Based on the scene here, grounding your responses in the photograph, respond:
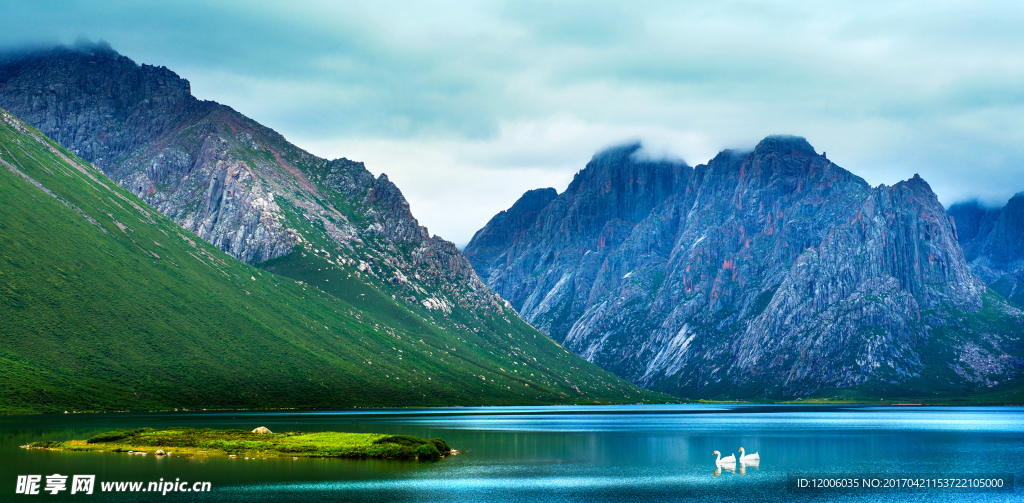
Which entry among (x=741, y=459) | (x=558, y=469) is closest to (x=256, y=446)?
(x=558, y=469)

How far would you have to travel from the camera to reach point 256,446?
119 metres

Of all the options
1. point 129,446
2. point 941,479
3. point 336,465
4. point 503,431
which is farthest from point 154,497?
point 503,431

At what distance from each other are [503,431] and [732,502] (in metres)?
102

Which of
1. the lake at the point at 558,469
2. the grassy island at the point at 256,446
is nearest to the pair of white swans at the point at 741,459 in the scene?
the lake at the point at 558,469

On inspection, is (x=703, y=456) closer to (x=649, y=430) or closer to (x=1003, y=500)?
(x=1003, y=500)

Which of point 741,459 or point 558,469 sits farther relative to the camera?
point 741,459

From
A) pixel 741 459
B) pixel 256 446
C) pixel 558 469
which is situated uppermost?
pixel 741 459

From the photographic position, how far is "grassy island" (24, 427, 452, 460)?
11206cm

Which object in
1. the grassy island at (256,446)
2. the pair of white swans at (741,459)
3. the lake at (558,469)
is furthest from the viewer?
the grassy island at (256,446)

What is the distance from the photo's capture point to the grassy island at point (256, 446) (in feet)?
368

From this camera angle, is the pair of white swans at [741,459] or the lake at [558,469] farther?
the pair of white swans at [741,459]

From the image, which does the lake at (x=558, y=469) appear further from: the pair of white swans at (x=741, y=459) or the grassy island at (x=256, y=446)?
the grassy island at (x=256, y=446)

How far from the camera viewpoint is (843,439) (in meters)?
152

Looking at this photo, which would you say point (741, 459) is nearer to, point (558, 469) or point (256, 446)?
point (558, 469)
